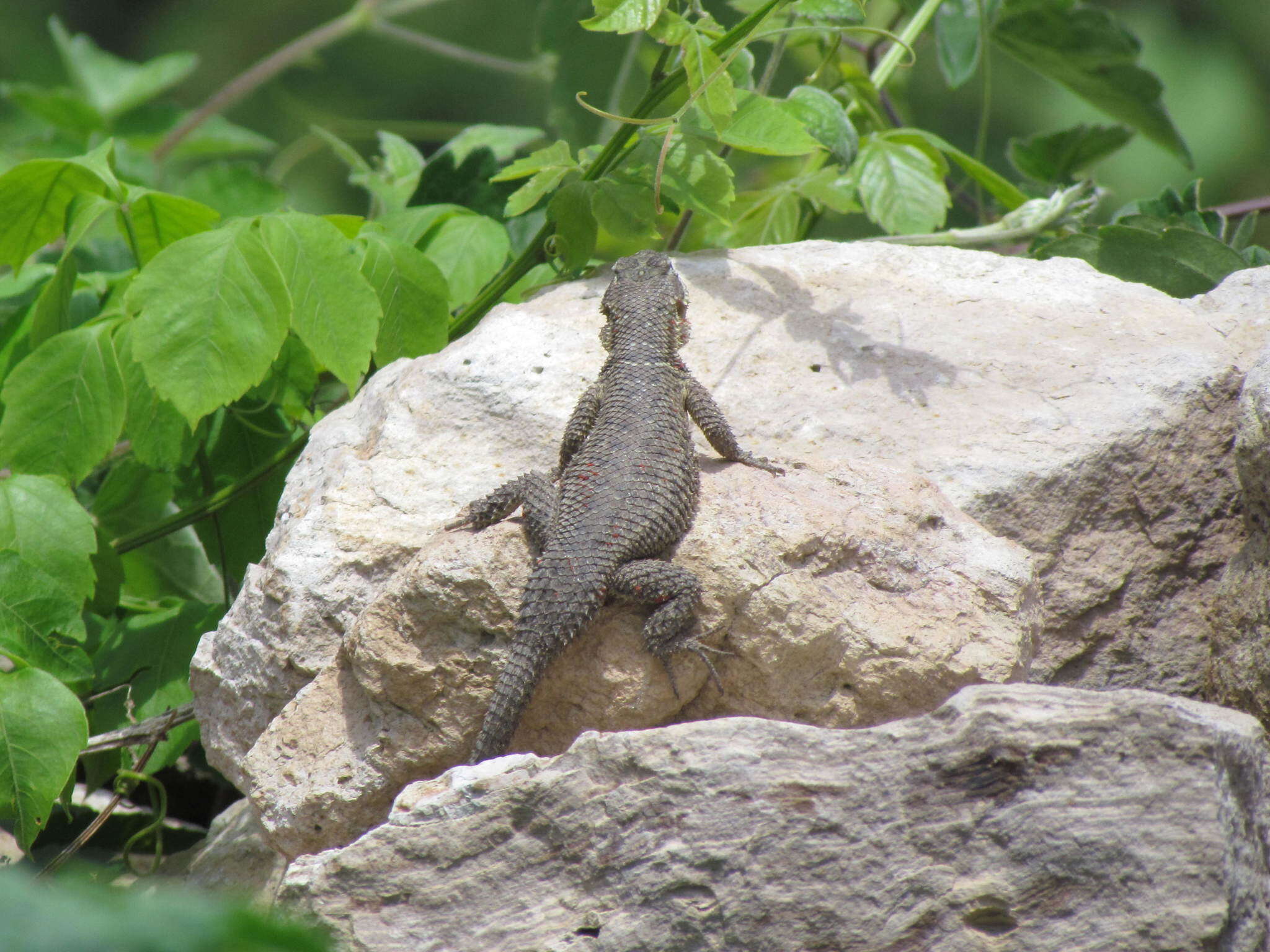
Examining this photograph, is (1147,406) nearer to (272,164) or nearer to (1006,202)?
(1006,202)

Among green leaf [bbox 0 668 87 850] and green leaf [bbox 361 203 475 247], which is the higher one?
green leaf [bbox 361 203 475 247]

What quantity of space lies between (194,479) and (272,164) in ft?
10.2

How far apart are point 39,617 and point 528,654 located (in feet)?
5.75

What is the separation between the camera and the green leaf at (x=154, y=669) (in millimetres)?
3959

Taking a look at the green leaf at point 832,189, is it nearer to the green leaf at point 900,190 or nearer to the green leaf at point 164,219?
the green leaf at point 900,190

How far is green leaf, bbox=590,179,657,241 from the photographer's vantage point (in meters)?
4.06

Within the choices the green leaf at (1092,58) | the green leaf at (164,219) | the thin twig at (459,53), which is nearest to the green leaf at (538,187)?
the green leaf at (164,219)

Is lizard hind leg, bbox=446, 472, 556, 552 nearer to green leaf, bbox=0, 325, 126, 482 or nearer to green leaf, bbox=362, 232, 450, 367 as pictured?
green leaf, bbox=362, 232, 450, 367

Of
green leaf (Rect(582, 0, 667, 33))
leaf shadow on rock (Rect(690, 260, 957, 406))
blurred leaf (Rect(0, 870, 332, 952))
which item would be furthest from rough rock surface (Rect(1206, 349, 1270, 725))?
blurred leaf (Rect(0, 870, 332, 952))

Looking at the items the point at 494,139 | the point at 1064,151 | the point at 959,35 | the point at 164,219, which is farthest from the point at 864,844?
the point at 959,35

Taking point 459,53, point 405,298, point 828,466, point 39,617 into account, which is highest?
point 459,53

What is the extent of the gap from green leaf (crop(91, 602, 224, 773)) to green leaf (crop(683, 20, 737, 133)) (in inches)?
104

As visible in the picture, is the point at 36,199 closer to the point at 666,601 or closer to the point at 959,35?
the point at 666,601

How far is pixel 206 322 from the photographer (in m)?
3.48
